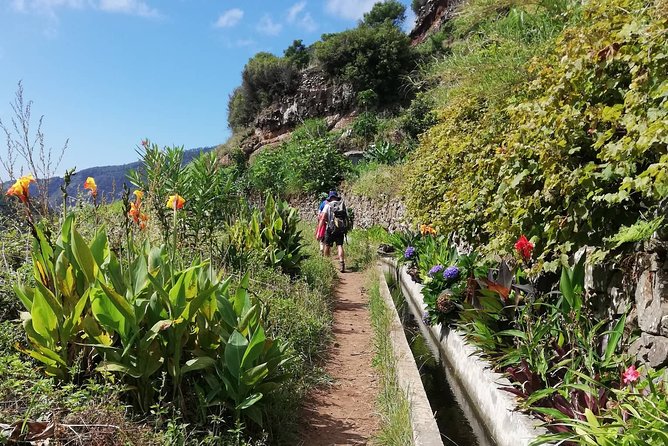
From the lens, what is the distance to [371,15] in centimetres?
4641

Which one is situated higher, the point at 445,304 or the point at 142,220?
the point at 142,220

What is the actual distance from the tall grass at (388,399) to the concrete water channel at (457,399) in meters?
0.06

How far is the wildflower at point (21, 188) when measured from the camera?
3.07 meters

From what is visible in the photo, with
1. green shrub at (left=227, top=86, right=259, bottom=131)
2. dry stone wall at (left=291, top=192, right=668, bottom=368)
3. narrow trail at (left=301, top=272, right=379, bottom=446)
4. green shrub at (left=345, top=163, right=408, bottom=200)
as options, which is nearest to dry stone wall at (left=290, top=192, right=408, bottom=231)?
green shrub at (left=345, top=163, right=408, bottom=200)

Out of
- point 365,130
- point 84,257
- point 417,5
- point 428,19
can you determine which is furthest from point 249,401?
point 417,5

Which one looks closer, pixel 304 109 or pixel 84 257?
pixel 84 257

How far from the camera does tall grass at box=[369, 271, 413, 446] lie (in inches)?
125

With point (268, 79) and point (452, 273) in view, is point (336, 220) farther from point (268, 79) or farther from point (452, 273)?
point (268, 79)

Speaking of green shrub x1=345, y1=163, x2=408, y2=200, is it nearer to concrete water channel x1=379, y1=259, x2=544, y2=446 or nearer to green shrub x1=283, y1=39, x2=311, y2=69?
concrete water channel x1=379, y1=259, x2=544, y2=446

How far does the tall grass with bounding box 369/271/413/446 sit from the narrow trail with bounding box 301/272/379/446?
5.0 inches

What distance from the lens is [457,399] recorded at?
4.23 m

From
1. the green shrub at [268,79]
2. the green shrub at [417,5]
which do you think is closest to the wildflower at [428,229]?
the green shrub at [268,79]

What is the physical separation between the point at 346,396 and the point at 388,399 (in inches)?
24.9

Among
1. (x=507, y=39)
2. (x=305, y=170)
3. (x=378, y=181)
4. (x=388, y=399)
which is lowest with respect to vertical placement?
(x=388, y=399)
